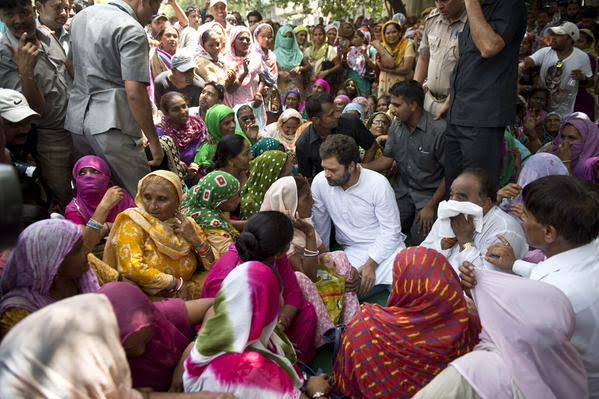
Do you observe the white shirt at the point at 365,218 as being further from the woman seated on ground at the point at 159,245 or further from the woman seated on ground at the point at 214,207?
the woman seated on ground at the point at 159,245

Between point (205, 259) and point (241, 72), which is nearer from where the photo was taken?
point (205, 259)

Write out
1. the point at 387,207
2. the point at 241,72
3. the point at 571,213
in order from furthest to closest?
the point at 241,72, the point at 387,207, the point at 571,213

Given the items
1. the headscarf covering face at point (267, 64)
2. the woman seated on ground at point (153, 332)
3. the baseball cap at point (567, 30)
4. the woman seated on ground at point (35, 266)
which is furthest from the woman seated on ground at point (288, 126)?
the woman seated on ground at point (35, 266)

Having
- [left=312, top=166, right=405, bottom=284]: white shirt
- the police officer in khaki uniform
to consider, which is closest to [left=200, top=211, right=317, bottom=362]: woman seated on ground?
[left=312, top=166, right=405, bottom=284]: white shirt

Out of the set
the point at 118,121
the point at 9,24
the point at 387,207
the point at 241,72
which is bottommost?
the point at 387,207

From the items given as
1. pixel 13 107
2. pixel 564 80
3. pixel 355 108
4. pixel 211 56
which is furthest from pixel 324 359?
pixel 564 80

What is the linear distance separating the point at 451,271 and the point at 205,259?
5.14 feet

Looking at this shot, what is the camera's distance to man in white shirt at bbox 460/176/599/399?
204cm

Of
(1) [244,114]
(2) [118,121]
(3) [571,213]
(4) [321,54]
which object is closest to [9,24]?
(2) [118,121]

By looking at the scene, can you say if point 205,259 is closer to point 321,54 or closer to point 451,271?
point 451,271

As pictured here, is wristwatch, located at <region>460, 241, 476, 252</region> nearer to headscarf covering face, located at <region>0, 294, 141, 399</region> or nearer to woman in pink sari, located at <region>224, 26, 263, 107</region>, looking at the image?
headscarf covering face, located at <region>0, 294, 141, 399</region>

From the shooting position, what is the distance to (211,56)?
6355 millimetres

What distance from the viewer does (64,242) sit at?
2.11m

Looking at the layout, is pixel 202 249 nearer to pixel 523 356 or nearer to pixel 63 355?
pixel 63 355
